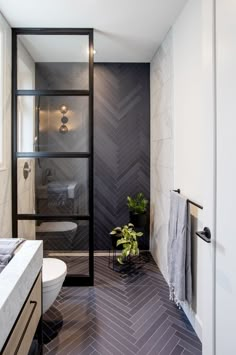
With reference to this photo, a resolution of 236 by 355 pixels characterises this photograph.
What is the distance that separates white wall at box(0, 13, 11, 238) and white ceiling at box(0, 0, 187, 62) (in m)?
0.24

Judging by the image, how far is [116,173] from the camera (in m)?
3.73

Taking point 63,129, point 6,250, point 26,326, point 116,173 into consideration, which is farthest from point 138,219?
point 26,326

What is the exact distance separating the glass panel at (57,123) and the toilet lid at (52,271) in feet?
3.76

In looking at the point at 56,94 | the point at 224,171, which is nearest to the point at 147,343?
the point at 224,171

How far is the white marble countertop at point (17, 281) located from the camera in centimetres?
91

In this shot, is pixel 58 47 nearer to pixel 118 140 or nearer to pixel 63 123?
pixel 63 123

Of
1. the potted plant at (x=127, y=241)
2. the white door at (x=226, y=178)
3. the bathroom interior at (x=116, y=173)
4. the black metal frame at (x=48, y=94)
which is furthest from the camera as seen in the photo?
the potted plant at (x=127, y=241)

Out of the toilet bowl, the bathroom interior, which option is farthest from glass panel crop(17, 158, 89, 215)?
the toilet bowl

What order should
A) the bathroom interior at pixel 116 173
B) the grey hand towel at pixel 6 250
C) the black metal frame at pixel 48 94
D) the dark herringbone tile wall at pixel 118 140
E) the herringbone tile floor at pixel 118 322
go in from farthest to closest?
the dark herringbone tile wall at pixel 118 140, the black metal frame at pixel 48 94, the herringbone tile floor at pixel 118 322, the grey hand towel at pixel 6 250, the bathroom interior at pixel 116 173

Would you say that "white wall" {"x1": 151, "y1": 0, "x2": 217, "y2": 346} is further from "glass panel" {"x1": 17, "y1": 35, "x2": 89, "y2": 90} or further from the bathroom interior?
"glass panel" {"x1": 17, "y1": 35, "x2": 89, "y2": 90}

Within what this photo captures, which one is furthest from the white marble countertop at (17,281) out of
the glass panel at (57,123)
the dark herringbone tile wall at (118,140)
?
the dark herringbone tile wall at (118,140)

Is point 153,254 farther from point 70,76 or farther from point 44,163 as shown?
point 70,76

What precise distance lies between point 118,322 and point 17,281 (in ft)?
4.68

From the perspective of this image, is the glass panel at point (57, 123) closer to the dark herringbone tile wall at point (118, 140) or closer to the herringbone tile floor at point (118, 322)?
the dark herringbone tile wall at point (118, 140)
